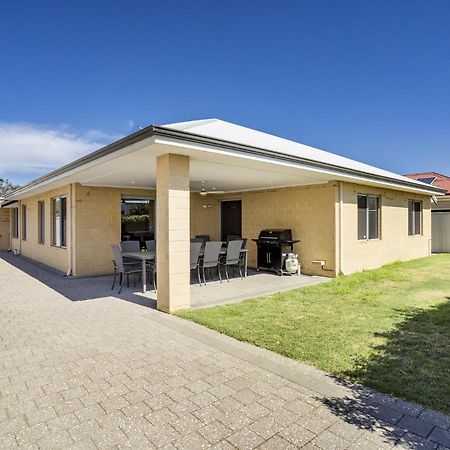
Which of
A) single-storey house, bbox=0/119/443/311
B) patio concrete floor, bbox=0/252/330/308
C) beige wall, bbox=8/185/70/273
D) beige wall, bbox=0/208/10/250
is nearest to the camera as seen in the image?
single-storey house, bbox=0/119/443/311

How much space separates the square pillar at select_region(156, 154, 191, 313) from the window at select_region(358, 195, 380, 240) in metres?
6.70

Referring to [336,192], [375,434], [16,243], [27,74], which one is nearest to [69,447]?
[375,434]

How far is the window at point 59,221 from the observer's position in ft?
36.5

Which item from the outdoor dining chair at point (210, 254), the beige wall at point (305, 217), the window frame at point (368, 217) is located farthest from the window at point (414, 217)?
the outdoor dining chair at point (210, 254)

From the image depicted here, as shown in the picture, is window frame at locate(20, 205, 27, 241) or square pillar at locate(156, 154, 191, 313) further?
window frame at locate(20, 205, 27, 241)

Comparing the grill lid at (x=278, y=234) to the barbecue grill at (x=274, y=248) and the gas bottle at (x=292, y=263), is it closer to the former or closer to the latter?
the barbecue grill at (x=274, y=248)

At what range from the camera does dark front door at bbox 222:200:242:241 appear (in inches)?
516

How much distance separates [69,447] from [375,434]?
214cm

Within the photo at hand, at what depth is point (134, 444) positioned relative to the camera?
234cm

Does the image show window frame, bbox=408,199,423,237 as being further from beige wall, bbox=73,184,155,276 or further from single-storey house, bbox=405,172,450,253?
beige wall, bbox=73,184,155,276

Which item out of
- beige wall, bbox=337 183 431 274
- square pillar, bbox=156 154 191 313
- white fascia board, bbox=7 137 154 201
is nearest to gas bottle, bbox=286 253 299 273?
beige wall, bbox=337 183 431 274

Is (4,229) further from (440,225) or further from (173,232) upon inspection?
(440,225)

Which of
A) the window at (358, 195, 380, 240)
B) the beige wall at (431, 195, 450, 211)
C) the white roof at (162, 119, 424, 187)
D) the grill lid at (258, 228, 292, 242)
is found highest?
the white roof at (162, 119, 424, 187)

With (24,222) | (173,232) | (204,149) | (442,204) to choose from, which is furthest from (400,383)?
(24,222)
